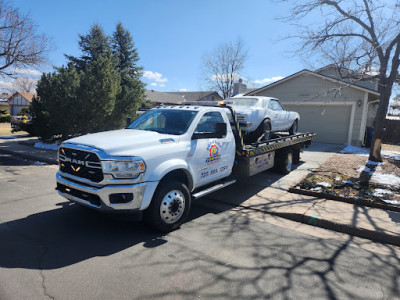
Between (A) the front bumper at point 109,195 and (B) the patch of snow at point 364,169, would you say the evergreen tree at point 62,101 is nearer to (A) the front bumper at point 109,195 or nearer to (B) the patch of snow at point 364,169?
(A) the front bumper at point 109,195

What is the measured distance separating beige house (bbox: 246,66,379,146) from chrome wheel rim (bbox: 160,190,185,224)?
13100 mm

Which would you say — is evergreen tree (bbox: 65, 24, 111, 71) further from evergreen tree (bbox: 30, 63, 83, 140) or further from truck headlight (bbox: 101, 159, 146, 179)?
truck headlight (bbox: 101, 159, 146, 179)

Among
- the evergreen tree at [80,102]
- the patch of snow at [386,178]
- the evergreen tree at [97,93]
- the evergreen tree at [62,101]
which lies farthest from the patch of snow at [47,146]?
the patch of snow at [386,178]

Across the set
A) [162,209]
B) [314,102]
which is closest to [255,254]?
[162,209]

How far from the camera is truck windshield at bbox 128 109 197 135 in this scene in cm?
484

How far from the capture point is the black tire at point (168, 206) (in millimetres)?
4012

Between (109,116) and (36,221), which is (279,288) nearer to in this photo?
(36,221)

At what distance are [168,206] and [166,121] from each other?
1.70m

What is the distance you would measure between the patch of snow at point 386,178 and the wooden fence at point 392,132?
47.4 feet

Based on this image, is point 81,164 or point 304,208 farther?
point 304,208

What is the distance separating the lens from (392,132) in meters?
20.1

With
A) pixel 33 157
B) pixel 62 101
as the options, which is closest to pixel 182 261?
pixel 33 157

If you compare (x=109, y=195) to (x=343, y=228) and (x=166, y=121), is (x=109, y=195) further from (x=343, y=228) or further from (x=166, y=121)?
(x=343, y=228)

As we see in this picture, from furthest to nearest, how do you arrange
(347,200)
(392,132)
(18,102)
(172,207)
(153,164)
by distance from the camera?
(18,102) < (392,132) < (347,200) < (172,207) < (153,164)
